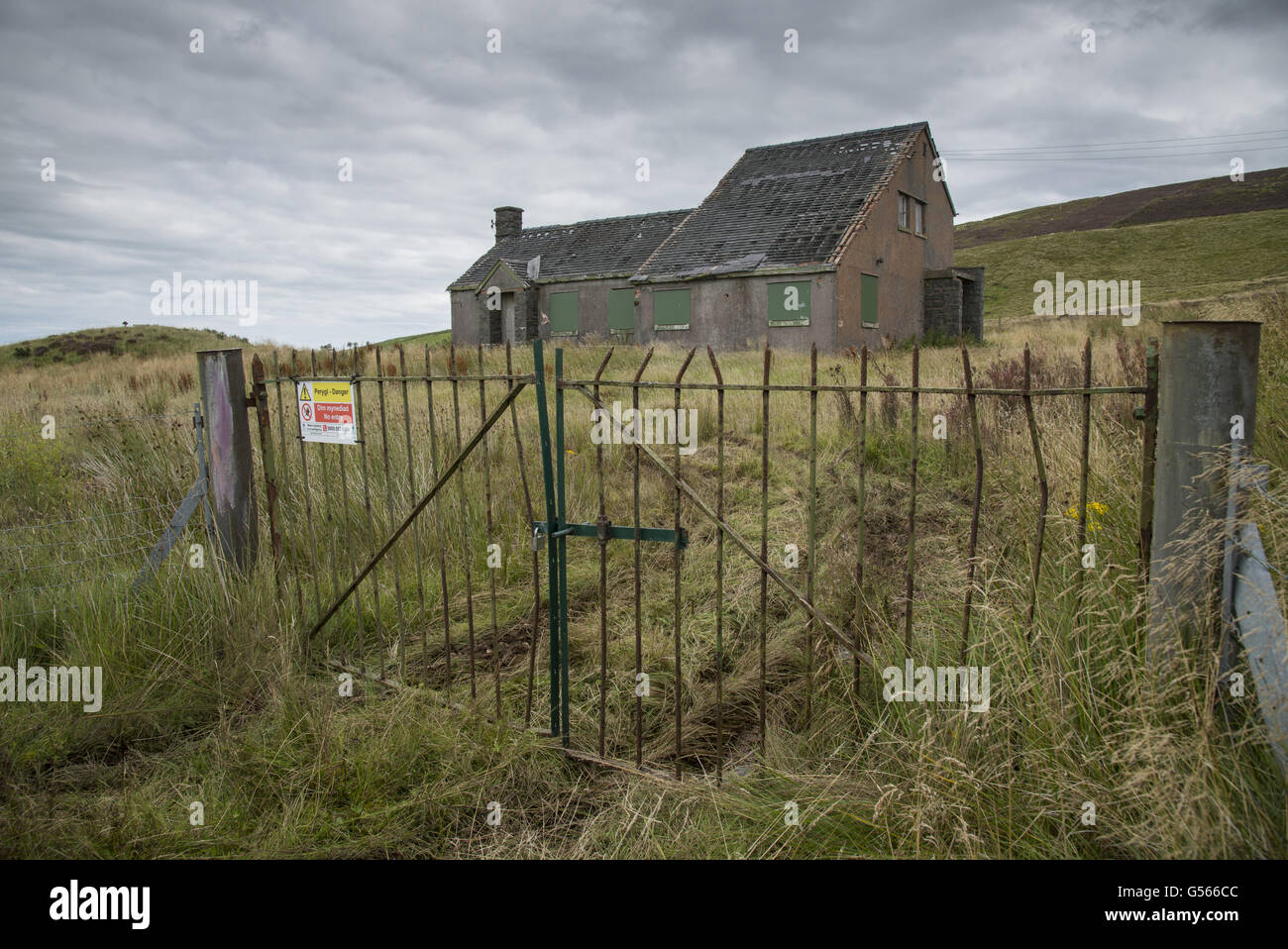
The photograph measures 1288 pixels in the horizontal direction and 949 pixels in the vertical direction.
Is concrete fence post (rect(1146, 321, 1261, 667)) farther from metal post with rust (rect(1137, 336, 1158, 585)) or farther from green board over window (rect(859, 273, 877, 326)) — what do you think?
green board over window (rect(859, 273, 877, 326))

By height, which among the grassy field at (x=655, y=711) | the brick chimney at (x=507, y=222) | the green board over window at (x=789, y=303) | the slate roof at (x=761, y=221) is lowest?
the grassy field at (x=655, y=711)

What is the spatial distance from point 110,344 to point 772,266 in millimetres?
25362

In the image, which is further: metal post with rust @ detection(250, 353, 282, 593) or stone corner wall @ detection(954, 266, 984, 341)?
stone corner wall @ detection(954, 266, 984, 341)

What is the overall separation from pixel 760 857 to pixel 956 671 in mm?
1024

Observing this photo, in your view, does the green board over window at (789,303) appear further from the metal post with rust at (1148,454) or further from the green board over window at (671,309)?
the metal post with rust at (1148,454)

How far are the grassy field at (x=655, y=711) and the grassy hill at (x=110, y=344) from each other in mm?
23825

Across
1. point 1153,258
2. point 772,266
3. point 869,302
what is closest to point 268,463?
point 772,266

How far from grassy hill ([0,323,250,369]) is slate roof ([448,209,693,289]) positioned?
30.0ft

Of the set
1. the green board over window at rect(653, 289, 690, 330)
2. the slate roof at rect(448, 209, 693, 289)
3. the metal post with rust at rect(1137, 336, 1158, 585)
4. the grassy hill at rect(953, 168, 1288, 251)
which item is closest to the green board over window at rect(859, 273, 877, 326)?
the green board over window at rect(653, 289, 690, 330)

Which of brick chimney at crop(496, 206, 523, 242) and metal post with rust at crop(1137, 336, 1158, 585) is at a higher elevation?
brick chimney at crop(496, 206, 523, 242)

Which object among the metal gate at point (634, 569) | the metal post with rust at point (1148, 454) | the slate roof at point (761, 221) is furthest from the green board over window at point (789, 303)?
the metal post with rust at point (1148, 454)

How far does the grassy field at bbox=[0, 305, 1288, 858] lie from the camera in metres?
2.42

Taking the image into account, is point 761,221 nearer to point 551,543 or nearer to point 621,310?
point 621,310

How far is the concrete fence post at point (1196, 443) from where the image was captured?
2498 millimetres
